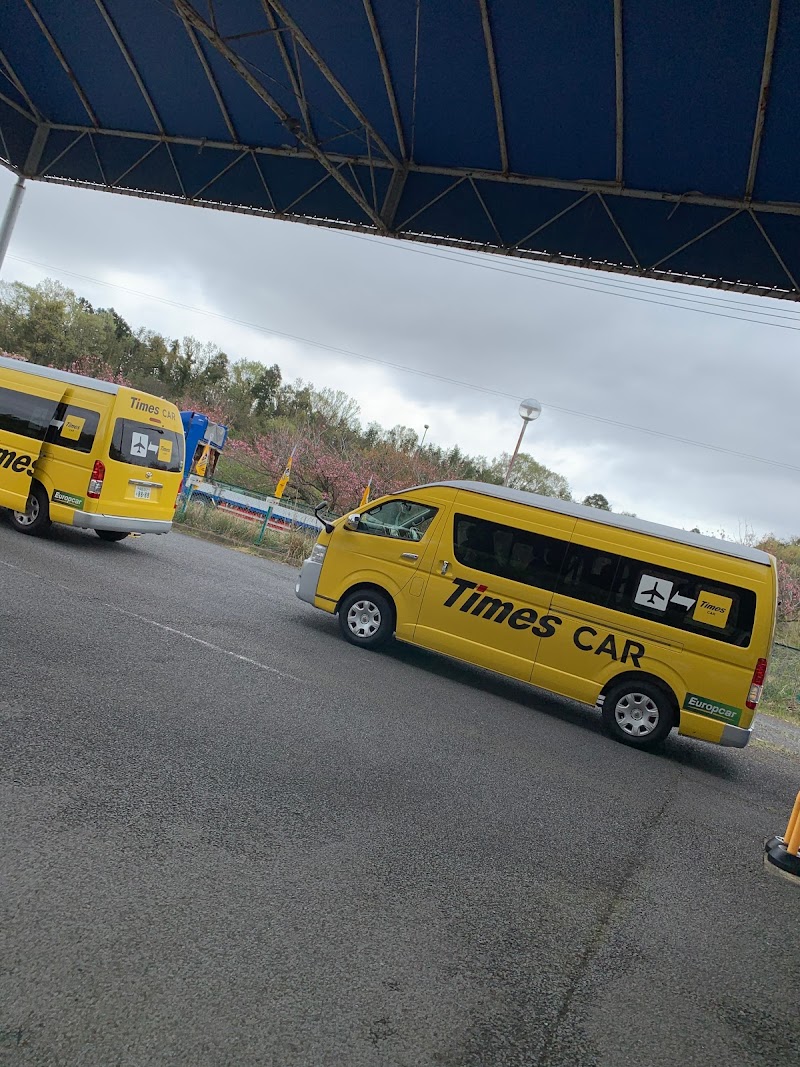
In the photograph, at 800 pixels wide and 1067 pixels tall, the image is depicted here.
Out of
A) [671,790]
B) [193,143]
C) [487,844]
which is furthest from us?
[193,143]

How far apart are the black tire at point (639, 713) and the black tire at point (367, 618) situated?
8.99 feet

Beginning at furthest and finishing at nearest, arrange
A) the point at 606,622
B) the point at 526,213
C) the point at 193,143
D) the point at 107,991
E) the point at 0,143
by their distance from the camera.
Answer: the point at 0,143, the point at 193,143, the point at 526,213, the point at 606,622, the point at 107,991

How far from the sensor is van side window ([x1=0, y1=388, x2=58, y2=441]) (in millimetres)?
11289

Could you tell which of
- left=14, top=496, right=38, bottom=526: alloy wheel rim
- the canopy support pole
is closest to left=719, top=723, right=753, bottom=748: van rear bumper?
left=14, top=496, right=38, bottom=526: alloy wheel rim

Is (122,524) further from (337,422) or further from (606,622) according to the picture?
(337,422)

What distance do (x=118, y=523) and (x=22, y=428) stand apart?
1.94 m

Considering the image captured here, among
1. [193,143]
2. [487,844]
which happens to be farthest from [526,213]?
[487,844]

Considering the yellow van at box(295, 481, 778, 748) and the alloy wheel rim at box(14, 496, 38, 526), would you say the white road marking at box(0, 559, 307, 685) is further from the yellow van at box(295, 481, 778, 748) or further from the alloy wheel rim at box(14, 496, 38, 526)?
the alloy wheel rim at box(14, 496, 38, 526)

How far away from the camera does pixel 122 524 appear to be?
37.8 ft

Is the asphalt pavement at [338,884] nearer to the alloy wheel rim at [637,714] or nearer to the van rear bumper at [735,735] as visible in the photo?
the van rear bumper at [735,735]

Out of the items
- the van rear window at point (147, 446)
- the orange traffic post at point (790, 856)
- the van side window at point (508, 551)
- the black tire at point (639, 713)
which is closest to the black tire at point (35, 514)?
the van rear window at point (147, 446)

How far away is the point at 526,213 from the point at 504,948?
979cm

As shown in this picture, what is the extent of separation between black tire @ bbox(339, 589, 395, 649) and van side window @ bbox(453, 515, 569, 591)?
115cm

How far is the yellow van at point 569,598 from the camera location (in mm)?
8172
